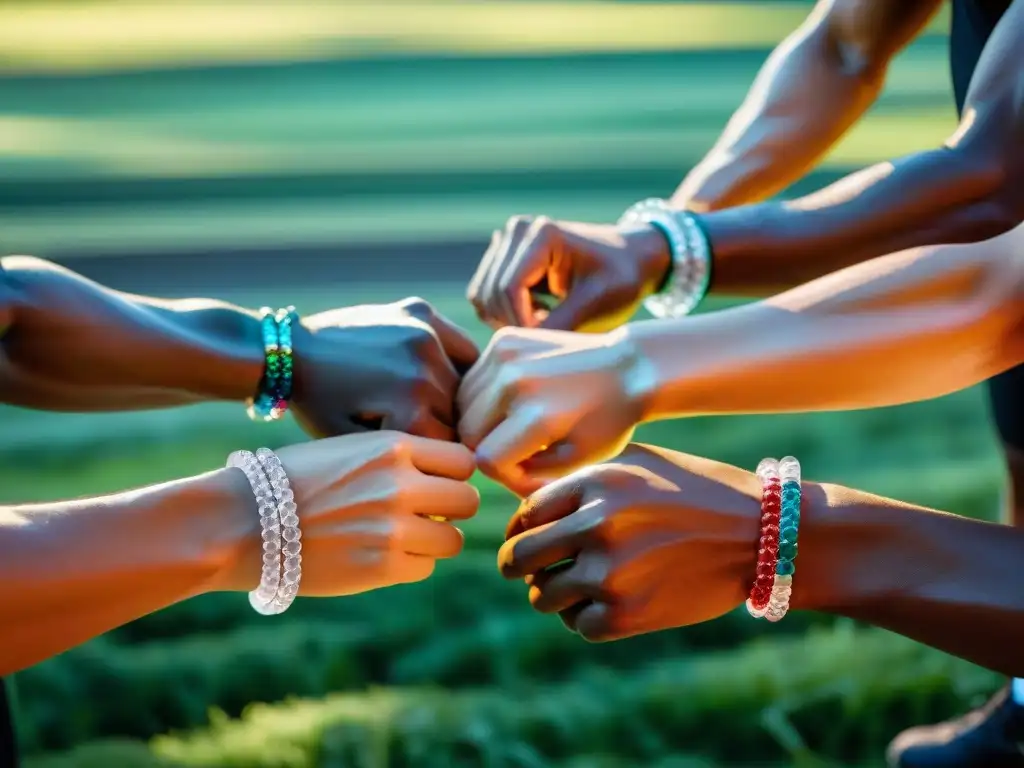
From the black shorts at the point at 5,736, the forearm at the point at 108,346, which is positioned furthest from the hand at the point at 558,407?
the black shorts at the point at 5,736

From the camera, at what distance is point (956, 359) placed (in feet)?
3.67

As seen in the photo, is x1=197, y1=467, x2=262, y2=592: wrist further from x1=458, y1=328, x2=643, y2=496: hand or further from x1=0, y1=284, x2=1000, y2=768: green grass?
x1=0, y1=284, x2=1000, y2=768: green grass

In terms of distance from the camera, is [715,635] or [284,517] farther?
[715,635]

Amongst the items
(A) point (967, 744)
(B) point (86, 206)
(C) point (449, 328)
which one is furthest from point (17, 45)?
(A) point (967, 744)

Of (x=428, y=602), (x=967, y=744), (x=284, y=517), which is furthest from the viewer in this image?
(x=428, y=602)

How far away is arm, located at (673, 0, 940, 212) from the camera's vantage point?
1636 mm

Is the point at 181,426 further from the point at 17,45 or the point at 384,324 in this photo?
the point at 17,45

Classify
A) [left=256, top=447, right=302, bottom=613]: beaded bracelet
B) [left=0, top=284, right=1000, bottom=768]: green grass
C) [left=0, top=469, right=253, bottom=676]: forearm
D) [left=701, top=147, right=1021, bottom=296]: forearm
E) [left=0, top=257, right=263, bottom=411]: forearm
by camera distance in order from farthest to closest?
[left=0, top=284, right=1000, bottom=768]: green grass < [left=701, top=147, right=1021, bottom=296]: forearm < [left=0, top=257, right=263, bottom=411]: forearm < [left=256, top=447, right=302, bottom=613]: beaded bracelet < [left=0, top=469, right=253, bottom=676]: forearm

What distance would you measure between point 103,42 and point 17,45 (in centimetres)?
40

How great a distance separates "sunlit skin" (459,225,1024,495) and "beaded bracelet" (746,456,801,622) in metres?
0.15

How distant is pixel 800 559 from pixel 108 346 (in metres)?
0.73

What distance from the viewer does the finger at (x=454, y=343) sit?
4.58ft

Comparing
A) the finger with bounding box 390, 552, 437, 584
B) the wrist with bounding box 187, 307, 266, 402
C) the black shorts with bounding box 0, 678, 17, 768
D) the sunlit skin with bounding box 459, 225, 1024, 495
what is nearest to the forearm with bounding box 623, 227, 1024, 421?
the sunlit skin with bounding box 459, 225, 1024, 495

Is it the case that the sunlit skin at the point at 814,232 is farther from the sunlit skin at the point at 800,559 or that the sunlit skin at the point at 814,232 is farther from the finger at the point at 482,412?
the sunlit skin at the point at 800,559
